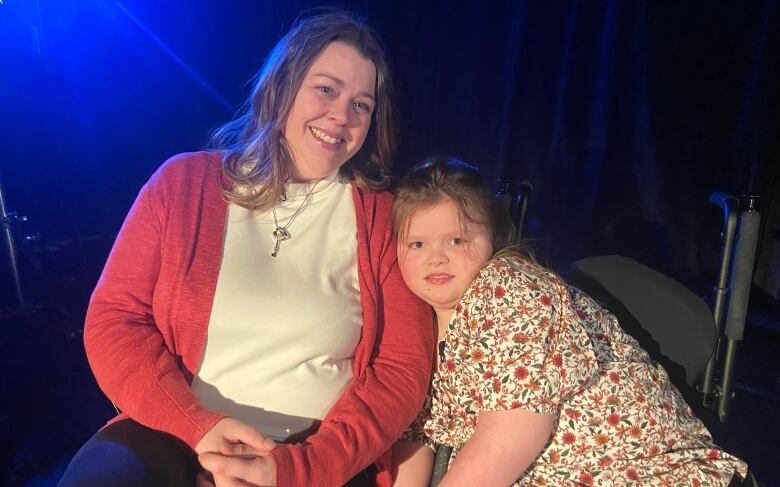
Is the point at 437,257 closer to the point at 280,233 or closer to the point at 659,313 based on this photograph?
the point at 280,233

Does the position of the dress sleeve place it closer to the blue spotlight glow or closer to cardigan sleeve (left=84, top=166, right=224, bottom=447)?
cardigan sleeve (left=84, top=166, right=224, bottom=447)

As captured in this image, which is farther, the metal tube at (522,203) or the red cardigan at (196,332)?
the metal tube at (522,203)

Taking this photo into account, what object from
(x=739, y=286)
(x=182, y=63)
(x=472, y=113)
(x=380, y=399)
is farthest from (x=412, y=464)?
(x=182, y=63)

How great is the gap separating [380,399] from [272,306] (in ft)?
0.93

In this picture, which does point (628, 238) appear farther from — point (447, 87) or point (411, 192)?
point (411, 192)

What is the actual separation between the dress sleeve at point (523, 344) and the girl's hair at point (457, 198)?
121 millimetres

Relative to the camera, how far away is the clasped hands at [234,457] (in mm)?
834

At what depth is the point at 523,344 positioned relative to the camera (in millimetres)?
915

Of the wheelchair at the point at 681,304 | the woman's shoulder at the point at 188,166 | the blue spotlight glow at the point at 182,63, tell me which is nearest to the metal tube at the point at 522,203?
the wheelchair at the point at 681,304

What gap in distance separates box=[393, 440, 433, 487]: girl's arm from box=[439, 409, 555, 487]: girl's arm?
0.22m

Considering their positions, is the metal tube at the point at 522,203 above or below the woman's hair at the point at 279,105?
below

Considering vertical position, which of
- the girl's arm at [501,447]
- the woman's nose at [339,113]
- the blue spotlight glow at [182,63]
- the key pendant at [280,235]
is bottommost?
the girl's arm at [501,447]

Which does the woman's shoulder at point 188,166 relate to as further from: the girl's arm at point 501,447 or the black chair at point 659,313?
the black chair at point 659,313

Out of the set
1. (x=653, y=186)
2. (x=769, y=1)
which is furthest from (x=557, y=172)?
(x=769, y=1)
